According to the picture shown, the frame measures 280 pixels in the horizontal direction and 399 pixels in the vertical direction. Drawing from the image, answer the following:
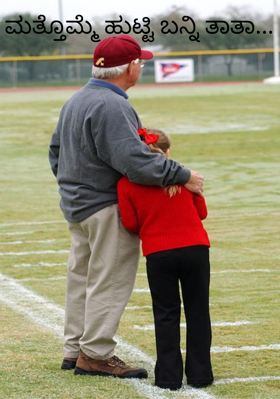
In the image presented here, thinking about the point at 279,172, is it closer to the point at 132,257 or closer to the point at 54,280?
the point at 54,280

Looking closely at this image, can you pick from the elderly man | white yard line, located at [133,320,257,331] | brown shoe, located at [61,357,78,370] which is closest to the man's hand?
the elderly man

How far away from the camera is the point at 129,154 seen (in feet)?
16.1

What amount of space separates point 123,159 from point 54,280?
136 inches

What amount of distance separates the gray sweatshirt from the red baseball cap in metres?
0.11

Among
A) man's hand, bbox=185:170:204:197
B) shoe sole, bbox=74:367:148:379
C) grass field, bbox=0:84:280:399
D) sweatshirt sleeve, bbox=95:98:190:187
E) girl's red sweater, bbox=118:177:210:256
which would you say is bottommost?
grass field, bbox=0:84:280:399

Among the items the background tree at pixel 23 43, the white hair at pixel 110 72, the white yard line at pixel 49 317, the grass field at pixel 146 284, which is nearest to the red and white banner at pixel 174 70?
the background tree at pixel 23 43

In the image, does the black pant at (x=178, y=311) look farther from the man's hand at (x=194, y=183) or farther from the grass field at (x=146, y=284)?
the man's hand at (x=194, y=183)

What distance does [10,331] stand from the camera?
6.33 metres

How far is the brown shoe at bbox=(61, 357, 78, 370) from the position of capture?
540cm

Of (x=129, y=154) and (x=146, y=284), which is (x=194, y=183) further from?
(x=146, y=284)

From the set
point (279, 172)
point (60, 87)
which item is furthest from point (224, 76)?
point (279, 172)

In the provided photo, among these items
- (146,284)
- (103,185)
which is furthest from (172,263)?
(146,284)

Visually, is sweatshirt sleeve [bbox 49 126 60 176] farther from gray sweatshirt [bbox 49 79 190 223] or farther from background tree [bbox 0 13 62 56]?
background tree [bbox 0 13 62 56]

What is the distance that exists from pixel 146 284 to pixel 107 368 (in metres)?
2.85
